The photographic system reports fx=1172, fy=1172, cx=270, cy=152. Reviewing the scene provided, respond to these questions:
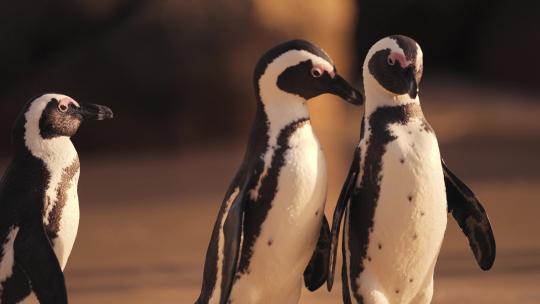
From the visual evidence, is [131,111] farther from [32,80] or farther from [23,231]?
[23,231]

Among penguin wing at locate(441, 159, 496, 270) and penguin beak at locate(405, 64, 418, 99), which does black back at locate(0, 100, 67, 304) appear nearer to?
penguin beak at locate(405, 64, 418, 99)

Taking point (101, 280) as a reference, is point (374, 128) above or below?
above

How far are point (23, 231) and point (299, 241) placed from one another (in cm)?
83

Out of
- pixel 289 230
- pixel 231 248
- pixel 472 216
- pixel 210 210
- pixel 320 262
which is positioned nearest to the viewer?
pixel 231 248

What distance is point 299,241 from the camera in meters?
3.56

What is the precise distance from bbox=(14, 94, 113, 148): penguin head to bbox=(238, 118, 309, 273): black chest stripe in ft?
2.08

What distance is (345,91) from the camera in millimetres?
3689

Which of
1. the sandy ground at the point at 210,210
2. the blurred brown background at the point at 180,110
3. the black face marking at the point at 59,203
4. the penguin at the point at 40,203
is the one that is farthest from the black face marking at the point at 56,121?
the blurred brown background at the point at 180,110

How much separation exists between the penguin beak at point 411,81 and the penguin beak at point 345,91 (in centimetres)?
16

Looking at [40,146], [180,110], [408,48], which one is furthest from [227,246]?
[180,110]

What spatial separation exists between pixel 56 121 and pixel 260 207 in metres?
0.70

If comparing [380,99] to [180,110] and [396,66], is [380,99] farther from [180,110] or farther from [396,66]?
[180,110]

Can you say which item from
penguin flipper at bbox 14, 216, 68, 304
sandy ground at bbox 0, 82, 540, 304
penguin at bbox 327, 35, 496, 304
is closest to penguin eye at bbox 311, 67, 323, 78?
penguin at bbox 327, 35, 496, 304

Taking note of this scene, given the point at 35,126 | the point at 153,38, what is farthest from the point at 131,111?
the point at 35,126
